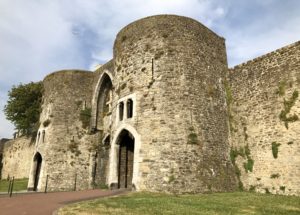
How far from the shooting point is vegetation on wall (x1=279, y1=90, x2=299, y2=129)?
523 inches

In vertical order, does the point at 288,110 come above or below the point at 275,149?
above

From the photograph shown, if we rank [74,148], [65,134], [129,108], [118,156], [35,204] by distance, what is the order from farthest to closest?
1. [65,134]
2. [74,148]
3. [118,156]
4. [129,108]
5. [35,204]

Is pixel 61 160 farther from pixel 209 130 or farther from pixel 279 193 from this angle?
pixel 279 193

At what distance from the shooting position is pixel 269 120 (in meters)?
14.3

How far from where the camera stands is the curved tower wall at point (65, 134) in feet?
65.2

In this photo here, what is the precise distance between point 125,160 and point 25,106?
15659mm

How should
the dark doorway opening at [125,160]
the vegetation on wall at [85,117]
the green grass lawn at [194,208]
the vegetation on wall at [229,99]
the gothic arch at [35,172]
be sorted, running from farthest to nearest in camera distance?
the vegetation on wall at [85,117] < the gothic arch at [35,172] < the dark doorway opening at [125,160] < the vegetation on wall at [229,99] < the green grass lawn at [194,208]

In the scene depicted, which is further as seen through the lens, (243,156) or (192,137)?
(243,156)

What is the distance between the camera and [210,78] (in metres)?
15.6

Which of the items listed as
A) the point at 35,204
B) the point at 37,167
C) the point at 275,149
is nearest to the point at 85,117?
the point at 37,167

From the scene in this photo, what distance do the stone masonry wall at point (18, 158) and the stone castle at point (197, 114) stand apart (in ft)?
57.8

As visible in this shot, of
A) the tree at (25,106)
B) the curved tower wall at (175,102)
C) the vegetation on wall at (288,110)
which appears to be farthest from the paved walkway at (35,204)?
the tree at (25,106)

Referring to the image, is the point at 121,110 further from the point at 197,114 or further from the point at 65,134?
the point at 65,134

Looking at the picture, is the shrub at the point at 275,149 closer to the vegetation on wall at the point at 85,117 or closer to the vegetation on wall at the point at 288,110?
the vegetation on wall at the point at 288,110
